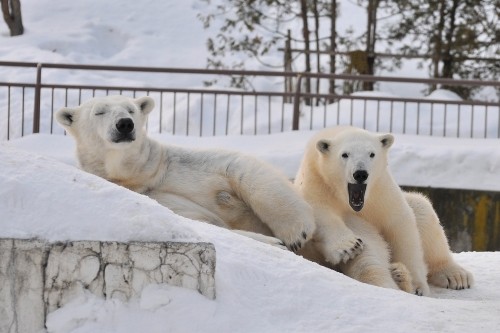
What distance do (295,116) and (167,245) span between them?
982cm

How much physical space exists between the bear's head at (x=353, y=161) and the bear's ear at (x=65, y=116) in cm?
153

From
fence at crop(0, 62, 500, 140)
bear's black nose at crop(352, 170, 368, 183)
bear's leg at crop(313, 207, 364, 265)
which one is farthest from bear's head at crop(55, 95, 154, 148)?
fence at crop(0, 62, 500, 140)

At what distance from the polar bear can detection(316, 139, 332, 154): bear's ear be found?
0.33 metres

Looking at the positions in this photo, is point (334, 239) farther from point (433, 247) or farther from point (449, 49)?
point (449, 49)

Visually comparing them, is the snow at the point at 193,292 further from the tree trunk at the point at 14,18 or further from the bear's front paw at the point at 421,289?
the tree trunk at the point at 14,18

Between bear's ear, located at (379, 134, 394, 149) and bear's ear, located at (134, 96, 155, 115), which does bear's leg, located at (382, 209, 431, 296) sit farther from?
bear's ear, located at (134, 96, 155, 115)

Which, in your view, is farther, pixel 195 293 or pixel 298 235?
pixel 298 235

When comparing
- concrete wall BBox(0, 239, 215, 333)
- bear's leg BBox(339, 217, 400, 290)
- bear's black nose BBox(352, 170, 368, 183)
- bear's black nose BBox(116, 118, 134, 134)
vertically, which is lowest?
bear's leg BBox(339, 217, 400, 290)

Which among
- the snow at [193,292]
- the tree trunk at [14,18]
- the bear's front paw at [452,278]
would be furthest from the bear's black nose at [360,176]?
the tree trunk at [14,18]

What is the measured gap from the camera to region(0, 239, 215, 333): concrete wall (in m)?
4.16

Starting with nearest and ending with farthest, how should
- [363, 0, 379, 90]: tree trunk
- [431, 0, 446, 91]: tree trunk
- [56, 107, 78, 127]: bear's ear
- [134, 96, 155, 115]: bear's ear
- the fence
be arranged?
[56, 107, 78, 127]: bear's ear < [134, 96, 155, 115]: bear's ear < the fence < [431, 0, 446, 91]: tree trunk < [363, 0, 379, 90]: tree trunk

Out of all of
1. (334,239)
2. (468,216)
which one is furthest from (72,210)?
(468,216)

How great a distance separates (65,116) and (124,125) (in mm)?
560

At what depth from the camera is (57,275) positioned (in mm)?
4156
